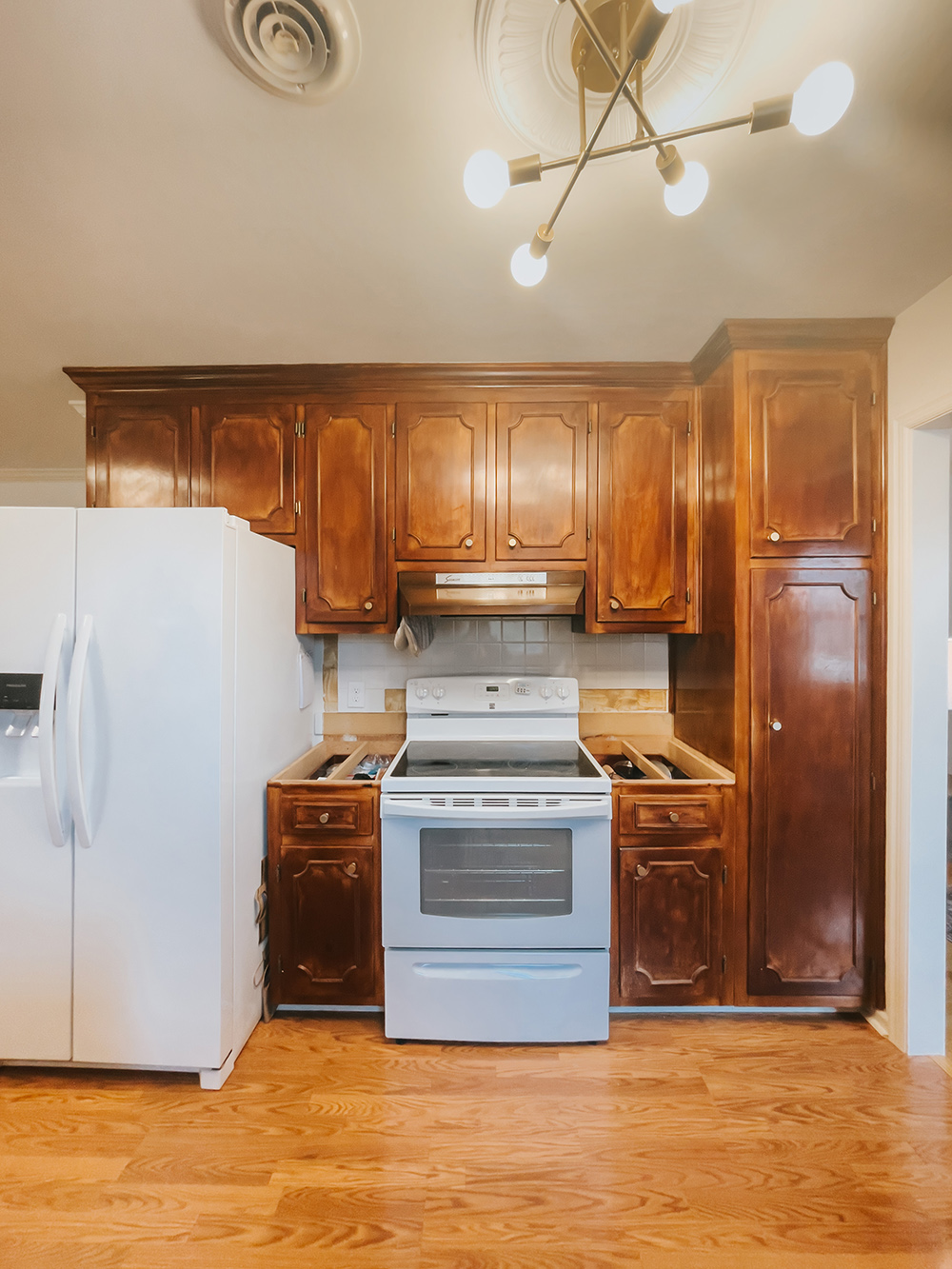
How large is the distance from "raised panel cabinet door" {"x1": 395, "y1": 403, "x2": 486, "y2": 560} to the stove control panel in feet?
1.89

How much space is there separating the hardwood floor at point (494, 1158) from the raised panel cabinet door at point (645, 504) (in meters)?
1.59

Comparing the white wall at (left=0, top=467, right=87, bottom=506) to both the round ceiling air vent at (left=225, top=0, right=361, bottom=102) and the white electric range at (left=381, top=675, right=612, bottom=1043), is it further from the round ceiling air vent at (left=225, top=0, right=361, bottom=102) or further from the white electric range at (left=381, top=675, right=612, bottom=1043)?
the round ceiling air vent at (left=225, top=0, right=361, bottom=102)

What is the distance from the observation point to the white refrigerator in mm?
1733

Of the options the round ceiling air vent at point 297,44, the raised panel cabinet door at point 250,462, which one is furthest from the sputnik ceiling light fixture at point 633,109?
the raised panel cabinet door at point 250,462

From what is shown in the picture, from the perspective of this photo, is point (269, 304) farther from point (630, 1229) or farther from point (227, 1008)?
point (630, 1229)

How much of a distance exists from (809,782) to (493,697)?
1.23 m

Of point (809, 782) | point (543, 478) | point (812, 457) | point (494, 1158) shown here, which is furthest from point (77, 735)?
point (812, 457)

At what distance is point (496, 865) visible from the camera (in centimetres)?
202

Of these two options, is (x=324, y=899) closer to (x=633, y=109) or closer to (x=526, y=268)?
(x=526, y=268)

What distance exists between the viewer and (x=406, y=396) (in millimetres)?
2346

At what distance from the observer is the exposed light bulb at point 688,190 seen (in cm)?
97

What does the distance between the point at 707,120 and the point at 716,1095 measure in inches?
99.2

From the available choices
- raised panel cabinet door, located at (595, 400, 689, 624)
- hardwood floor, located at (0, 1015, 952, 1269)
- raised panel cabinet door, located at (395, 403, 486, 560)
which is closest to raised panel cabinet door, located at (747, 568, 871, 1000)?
hardwood floor, located at (0, 1015, 952, 1269)

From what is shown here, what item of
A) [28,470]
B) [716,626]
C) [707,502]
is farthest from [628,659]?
[28,470]
